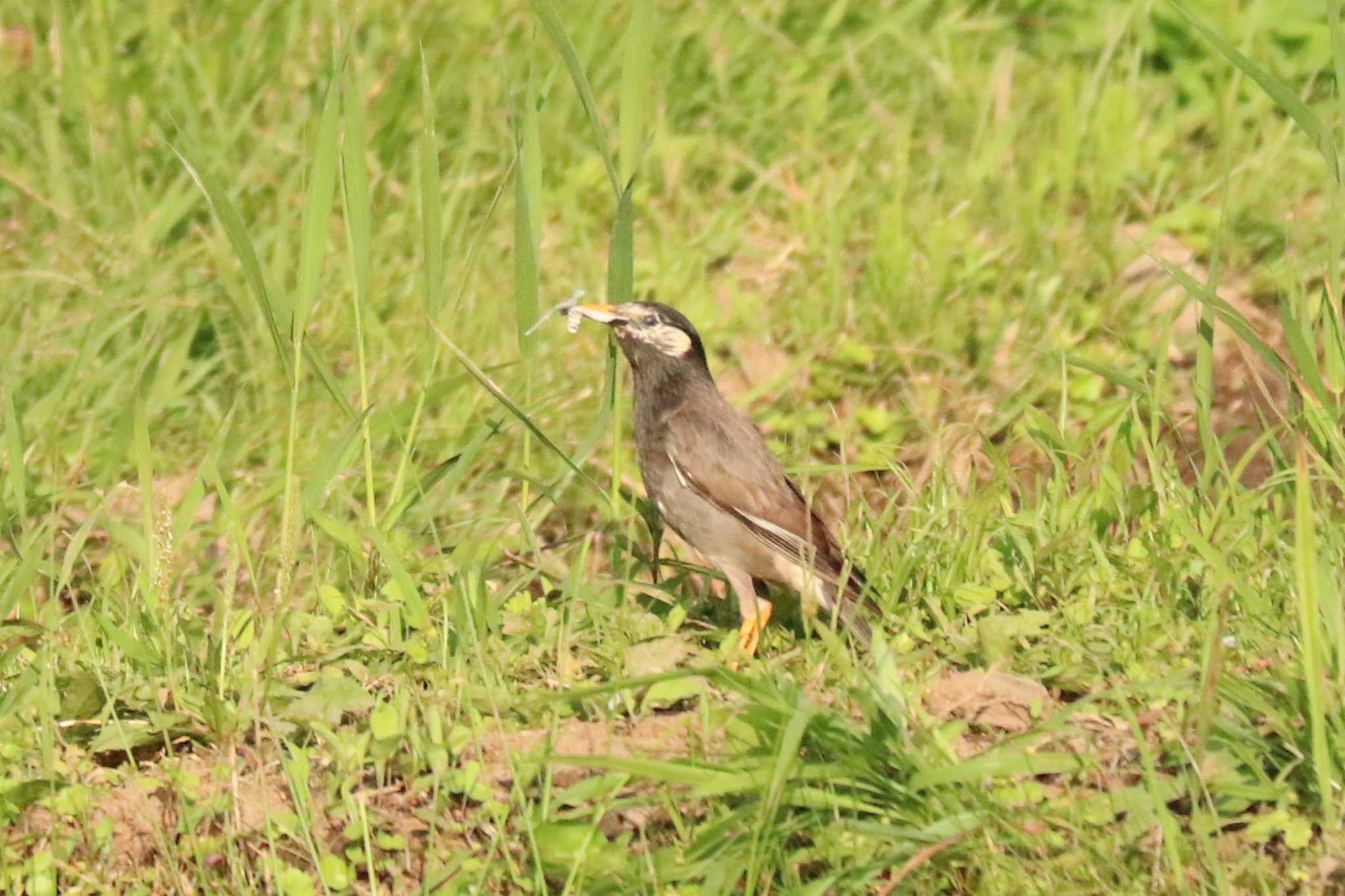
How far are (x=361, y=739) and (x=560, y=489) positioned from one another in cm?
241

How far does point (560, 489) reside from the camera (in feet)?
20.7

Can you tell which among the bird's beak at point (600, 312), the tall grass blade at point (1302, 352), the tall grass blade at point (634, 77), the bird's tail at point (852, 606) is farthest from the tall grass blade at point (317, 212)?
the tall grass blade at point (1302, 352)

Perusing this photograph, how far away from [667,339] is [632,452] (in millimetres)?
1419

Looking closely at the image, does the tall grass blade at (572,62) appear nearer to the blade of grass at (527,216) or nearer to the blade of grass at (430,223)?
the blade of grass at (527,216)

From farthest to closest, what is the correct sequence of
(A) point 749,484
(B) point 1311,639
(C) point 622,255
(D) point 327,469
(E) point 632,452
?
(E) point 632,452 → (A) point 749,484 → (C) point 622,255 → (D) point 327,469 → (B) point 1311,639

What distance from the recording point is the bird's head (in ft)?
17.1

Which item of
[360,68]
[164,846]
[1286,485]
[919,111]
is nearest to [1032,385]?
[919,111]

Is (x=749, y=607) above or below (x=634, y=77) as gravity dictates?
below

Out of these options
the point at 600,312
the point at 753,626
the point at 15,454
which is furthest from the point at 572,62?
the point at 15,454

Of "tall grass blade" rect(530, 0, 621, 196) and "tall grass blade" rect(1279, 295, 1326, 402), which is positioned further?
"tall grass blade" rect(1279, 295, 1326, 402)

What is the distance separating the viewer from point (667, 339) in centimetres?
534

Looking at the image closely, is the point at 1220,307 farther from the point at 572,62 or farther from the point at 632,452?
the point at 632,452

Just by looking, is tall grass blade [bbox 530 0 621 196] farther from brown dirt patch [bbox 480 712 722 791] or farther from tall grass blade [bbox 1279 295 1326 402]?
tall grass blade [bbox 1279 295 1326 402]

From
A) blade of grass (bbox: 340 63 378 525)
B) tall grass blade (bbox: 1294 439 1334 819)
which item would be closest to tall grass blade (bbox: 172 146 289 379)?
blade of grass (bbox: 340 63 378 525)
